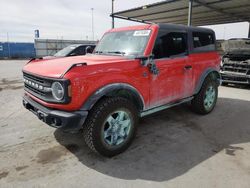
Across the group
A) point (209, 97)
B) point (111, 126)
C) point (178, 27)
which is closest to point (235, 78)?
point (209, 97)

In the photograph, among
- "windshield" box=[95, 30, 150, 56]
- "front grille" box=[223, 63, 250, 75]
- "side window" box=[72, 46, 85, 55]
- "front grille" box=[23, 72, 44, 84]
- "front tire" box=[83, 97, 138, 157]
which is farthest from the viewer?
"side window" box=[72, 46, 85, 55]

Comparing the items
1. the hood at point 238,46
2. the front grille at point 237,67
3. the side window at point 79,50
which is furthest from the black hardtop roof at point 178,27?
Answer: the side window at point 79,50

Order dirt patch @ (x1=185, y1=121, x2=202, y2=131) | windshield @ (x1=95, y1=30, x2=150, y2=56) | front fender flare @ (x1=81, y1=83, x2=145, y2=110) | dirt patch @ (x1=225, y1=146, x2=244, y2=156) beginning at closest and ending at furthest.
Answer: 1. front fender flare @ (x1=81, y1=83, x2=145, y2=110)
2. dirt patch @ (x1=225, y1=146, x2=244, y2=156)
3. windshield @ (x1=95, y1=30, x2=150, y2=56)
4. dirt patch @ (x1=185, y1=121, x2=202, y2=131)

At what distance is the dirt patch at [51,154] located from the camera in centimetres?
309

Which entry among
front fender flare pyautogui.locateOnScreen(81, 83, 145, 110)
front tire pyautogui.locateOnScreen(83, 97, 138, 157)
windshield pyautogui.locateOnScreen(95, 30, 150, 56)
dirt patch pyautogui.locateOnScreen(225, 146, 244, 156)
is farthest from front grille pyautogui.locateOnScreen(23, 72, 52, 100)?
dirt patch pyautogui.locateOnScreen(225, 146, 244, 156)

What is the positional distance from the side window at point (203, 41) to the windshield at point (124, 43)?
4.60ft

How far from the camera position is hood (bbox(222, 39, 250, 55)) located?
27.1 ft

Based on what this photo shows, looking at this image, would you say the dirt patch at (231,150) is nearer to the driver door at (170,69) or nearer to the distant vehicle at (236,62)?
the driver door at (170,69)

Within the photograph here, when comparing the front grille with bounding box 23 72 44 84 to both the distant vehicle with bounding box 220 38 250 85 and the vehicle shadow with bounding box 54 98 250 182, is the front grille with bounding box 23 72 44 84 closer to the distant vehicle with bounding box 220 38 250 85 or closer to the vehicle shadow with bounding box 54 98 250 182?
the vehicle shadow with bounding box 54 98 250 182

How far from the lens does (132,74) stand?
322 centimetres

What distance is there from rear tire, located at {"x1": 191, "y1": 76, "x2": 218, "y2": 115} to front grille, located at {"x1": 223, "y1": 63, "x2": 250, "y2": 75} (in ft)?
11.3

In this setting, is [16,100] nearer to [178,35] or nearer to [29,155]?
[29,155]

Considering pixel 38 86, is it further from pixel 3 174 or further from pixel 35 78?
pixel 3 174

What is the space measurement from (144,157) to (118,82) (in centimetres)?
118
